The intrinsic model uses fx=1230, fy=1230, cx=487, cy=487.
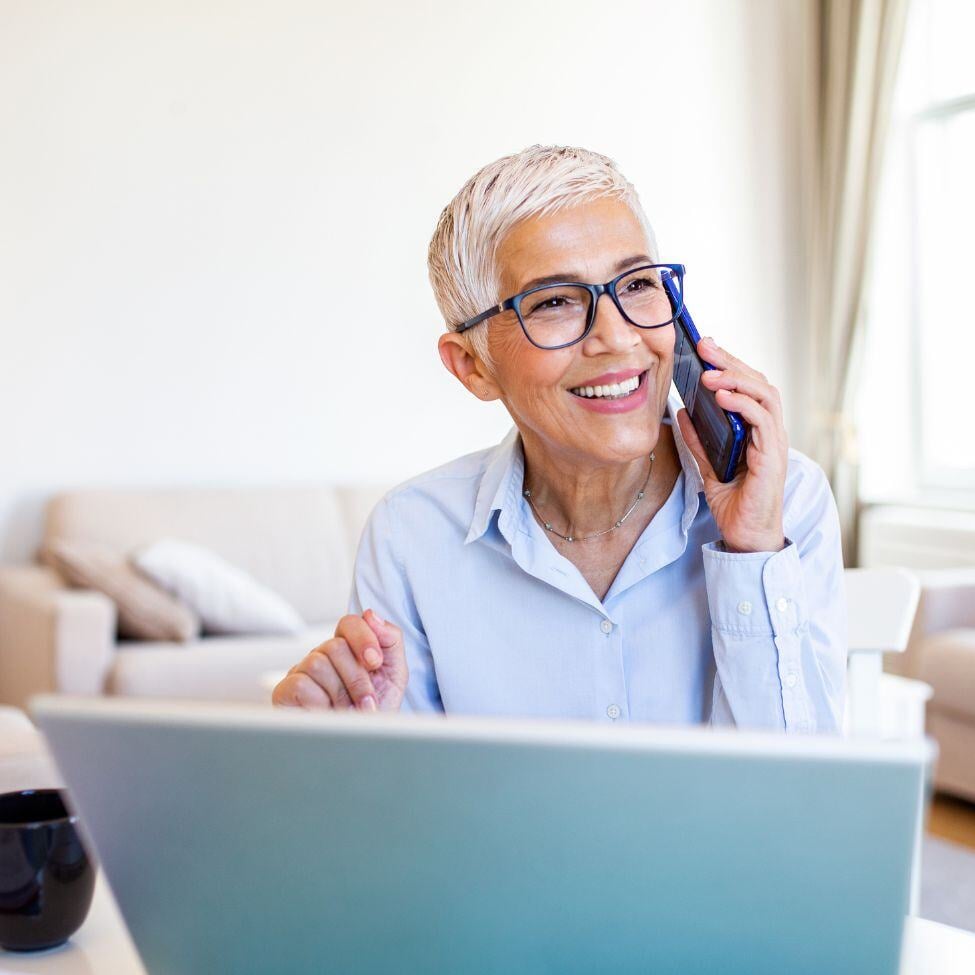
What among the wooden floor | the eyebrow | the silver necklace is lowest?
the wooden floor

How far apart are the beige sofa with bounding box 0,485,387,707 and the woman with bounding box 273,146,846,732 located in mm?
2083

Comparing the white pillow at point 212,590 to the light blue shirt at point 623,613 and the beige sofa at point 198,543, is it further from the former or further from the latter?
the light blue shirt at point 623,613

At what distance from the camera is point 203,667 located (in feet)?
11.1

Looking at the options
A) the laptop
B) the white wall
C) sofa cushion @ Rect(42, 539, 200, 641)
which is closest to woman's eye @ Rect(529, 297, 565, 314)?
the laptop

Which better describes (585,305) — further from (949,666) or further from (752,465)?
(949,666)

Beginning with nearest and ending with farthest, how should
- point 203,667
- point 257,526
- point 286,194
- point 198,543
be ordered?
point 203,667 → point 198,543 → point 257,526 → point 286,194

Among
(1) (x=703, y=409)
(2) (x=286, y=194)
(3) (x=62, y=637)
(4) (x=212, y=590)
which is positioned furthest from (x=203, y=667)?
(1) (x=703, y=409)

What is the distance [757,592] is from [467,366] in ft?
1.59

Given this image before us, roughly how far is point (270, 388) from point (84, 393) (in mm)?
643

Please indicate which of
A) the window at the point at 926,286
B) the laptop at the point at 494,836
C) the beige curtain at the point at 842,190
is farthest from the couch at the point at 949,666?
the laptop at the point at 494,836

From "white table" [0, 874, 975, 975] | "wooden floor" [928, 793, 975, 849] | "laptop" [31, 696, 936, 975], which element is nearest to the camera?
"laptop" [31, 696, 936, 975]

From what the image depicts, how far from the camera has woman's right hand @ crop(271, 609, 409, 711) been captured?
42.3 inches

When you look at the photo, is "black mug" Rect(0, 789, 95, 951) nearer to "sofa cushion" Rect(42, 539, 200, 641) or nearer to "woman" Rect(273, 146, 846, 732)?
"woman" Rect(273, 146, 846, 732)

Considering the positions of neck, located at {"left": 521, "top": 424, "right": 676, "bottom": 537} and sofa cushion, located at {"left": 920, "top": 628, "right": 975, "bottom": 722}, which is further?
sofa cushion, located at {"left": 920, "top": 628, "right": 975, "bottom": 722}
